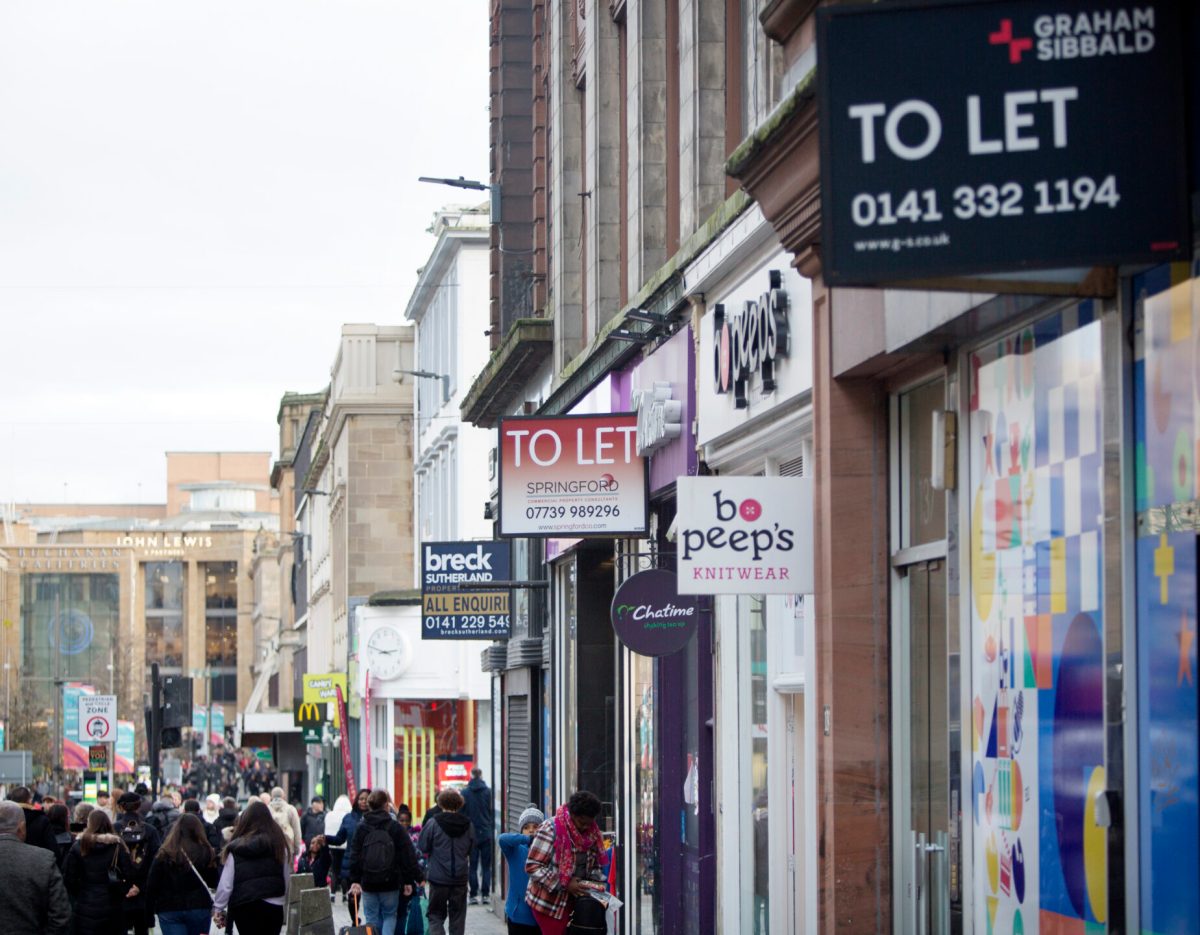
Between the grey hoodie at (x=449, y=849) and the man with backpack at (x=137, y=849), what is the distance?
2.39m

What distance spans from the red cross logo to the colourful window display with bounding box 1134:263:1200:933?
0.97 metres

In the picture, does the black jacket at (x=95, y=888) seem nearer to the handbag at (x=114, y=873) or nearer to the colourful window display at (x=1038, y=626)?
the handbag at (x=114, y=873)

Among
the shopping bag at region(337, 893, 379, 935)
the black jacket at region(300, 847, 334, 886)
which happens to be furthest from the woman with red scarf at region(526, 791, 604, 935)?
the black jacket at region(300, 847, 334, 886)

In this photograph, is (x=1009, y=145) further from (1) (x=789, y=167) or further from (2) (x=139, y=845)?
(2) (x=139, y=845)

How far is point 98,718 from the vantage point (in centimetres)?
3872

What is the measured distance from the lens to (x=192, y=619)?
565ft

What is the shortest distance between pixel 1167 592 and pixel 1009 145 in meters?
1.70

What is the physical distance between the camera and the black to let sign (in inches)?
267

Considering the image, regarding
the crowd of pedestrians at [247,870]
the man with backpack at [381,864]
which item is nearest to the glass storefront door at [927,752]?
the crowd of pedestrians at [247,870]

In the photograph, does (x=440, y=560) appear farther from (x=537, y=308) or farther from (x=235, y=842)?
(x=235, y=842)

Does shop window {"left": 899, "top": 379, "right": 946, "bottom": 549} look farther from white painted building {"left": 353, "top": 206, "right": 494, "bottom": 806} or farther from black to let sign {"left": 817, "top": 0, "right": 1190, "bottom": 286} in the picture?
white painted building {"left": 353, "top": 206, "right": 494, "bottom": 806}

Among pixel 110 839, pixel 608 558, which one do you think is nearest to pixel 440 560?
pixel 608 558

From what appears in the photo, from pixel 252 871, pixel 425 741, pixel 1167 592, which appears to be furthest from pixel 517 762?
pixel 1167 592

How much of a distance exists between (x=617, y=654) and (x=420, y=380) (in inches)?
1118
